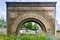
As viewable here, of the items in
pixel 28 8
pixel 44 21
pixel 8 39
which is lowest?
pixel 8 39

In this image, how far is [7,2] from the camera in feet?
32.3

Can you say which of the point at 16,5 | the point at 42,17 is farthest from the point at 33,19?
the point at 16,5

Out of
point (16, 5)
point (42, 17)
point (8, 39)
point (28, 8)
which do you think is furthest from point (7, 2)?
point (8, 39)

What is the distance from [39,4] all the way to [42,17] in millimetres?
683

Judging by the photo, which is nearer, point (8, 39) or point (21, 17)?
point (8, 39)

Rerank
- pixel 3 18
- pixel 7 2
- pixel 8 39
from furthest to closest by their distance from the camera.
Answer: pixel 3 18 → pixel 7 2 → pixel 8 39

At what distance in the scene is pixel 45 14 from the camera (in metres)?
9.92

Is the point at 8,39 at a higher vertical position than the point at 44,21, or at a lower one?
lower

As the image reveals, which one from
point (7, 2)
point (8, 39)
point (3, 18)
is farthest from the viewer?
point (3, 18)

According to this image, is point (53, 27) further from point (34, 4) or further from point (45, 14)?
point (34, 4)

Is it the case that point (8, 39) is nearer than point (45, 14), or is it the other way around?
point (8, 39)

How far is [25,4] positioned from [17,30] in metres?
1.47

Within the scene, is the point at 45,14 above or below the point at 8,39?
above

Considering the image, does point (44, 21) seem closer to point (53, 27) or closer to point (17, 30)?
point (53, 27)
